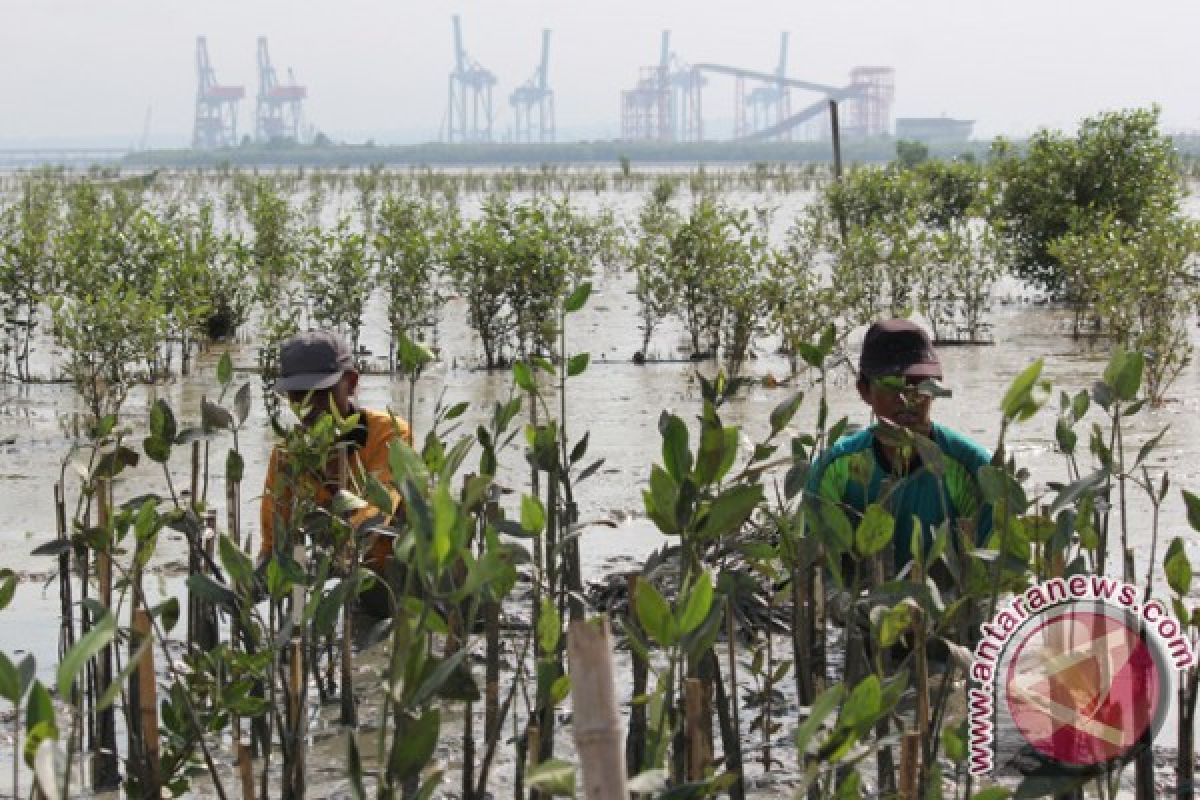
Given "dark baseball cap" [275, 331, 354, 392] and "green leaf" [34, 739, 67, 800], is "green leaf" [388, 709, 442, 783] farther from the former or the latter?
"dark baseball cap" [275, 331, 354, 392]

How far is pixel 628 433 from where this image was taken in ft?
27.7

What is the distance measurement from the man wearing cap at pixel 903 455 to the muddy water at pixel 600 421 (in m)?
0.45

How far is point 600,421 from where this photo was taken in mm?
8781

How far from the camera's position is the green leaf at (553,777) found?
68.6 inches

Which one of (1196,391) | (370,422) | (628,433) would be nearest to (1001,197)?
(1196,391)

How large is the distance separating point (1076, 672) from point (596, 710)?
1.02m

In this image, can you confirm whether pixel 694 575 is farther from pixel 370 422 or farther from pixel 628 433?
pixel 628 433

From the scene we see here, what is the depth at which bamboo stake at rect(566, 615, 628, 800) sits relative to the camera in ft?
5.67

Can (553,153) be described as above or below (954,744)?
above

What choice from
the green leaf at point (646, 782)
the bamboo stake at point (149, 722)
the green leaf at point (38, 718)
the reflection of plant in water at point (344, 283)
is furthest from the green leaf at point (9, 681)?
the reflection of plant in water at point (344, 283)

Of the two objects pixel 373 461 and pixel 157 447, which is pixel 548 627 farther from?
pixel 373 461

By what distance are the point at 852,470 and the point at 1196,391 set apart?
22.7 feet

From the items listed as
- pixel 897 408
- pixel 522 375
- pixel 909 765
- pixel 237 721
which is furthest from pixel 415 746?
pixel 897 408

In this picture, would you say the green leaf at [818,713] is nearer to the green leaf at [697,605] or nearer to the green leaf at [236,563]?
the green leaf at [697,605]
